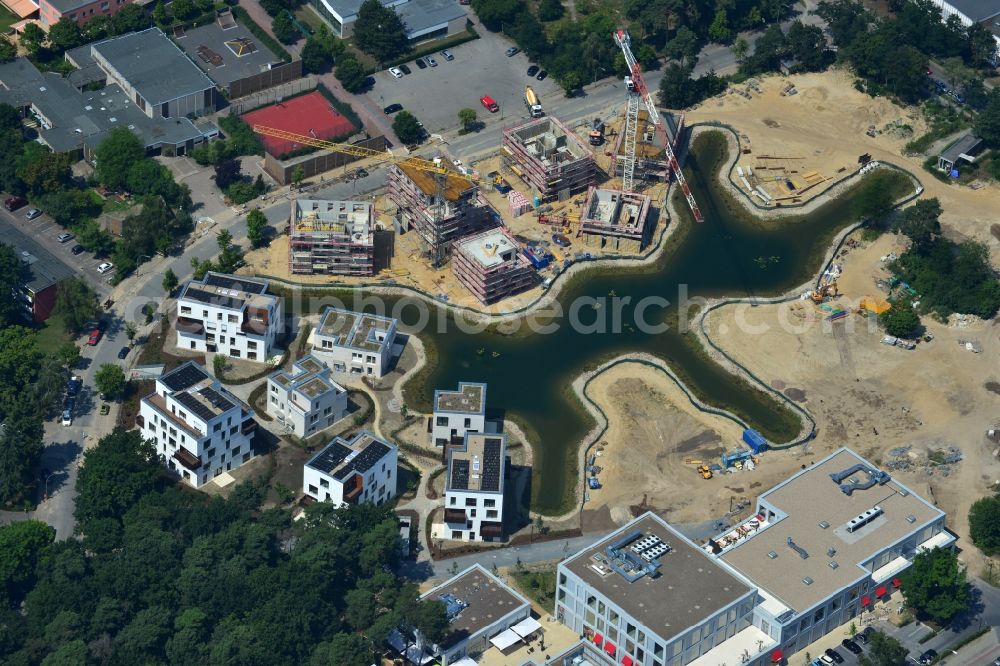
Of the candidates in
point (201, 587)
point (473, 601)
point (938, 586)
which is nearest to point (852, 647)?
point (938, 586)

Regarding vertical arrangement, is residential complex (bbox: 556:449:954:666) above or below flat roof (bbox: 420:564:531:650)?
above

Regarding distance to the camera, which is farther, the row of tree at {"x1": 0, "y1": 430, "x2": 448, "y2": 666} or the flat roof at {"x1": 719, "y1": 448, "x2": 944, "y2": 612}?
the flat roof at {"x1": 719, "y1": 448, "x2": 944, "y2": 612}

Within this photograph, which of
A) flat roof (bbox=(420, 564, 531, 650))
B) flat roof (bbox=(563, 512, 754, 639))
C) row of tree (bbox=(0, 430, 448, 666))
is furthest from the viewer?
flat roof (bbox=(420, 564, 531, 650))

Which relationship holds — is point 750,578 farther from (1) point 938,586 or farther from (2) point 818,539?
(1) point 938,586

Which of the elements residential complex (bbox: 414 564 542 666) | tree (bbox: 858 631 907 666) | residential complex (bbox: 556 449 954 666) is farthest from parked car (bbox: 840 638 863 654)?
residential complex (bbox: 414 564 542 666)

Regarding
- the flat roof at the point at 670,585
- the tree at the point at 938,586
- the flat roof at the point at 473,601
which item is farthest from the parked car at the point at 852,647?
the flat roof at the point at 473,601

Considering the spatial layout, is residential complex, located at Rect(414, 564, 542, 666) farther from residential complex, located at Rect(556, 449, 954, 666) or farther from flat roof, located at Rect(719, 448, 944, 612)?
flat roof, located at Rect(719, 448, 944, 612)

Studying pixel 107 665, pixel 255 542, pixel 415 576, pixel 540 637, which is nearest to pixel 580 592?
pixel 540 637

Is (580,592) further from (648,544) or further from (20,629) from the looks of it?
(20,629)

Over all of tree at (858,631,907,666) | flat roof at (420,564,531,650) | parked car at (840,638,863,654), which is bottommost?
parked car at (840,638,863,654)
